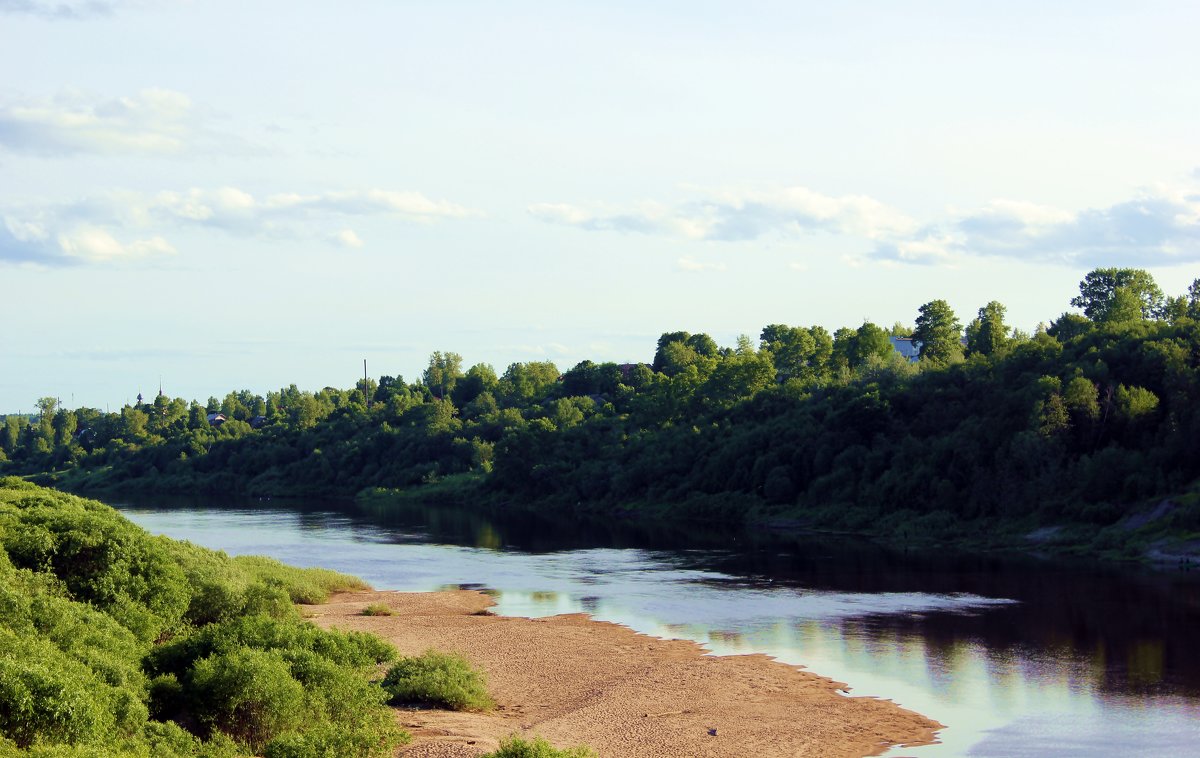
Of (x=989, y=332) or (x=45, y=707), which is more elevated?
(x=989, y=332)

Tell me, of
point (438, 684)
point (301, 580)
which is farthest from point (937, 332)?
point (438, 684)

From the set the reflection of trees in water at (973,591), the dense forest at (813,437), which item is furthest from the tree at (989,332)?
the reflection of trees in water at (973,591)

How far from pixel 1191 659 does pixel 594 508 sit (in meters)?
75.4

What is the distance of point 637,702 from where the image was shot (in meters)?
29.9

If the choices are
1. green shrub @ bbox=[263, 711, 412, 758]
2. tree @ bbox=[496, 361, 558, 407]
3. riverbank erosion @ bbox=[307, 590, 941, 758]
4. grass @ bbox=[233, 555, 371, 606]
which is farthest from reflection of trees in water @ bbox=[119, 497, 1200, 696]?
tree @ bbox=[496, 361, 558, 407]

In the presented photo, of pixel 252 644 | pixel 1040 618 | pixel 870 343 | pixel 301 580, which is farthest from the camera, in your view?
pixel 870 343

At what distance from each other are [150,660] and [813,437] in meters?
72.3

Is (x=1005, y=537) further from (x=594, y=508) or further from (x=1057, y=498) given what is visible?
(x=594, y=508)

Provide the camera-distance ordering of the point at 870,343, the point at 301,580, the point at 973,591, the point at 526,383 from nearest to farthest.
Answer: the point at 301,580, the point at 973,591, the point at 870,343, the point at 526,383

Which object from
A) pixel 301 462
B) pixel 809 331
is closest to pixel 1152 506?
pixel 809 331

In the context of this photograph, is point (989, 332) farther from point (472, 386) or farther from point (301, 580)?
point (472, 386)

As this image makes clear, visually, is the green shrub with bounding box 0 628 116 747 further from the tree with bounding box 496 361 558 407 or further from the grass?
the tree with bounding box 496 361 558 407

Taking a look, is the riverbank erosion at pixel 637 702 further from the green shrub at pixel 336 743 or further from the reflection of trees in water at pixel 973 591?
the reflection of trees in water at pixel 973 591

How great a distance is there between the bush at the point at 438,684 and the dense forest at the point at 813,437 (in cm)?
4463
